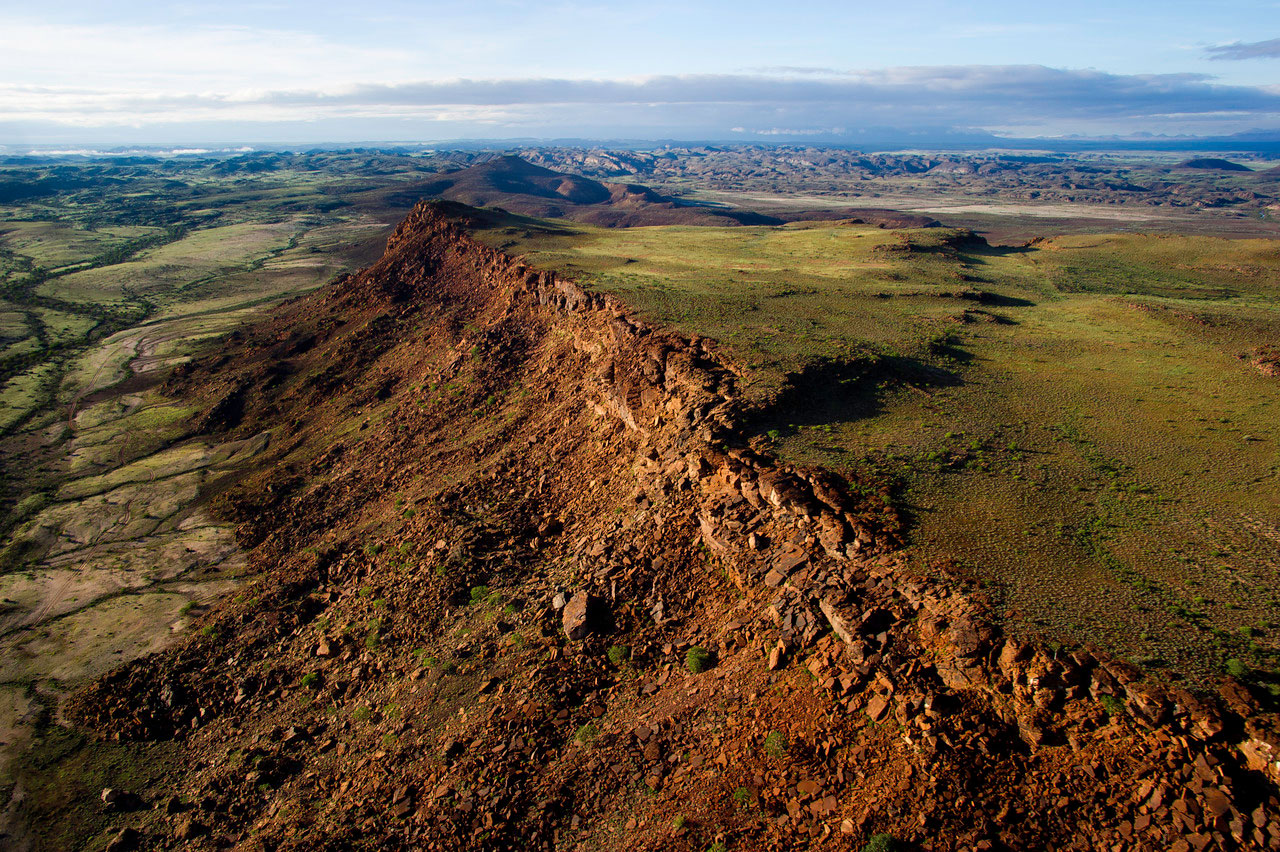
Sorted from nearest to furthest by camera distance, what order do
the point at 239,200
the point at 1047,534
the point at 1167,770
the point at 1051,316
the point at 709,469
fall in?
the point at 1167,770, the point at 1047,534, the point at 709,469, the point at 1051,316, the point at 239,200

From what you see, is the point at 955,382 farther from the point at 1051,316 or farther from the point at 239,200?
the point at 239,200

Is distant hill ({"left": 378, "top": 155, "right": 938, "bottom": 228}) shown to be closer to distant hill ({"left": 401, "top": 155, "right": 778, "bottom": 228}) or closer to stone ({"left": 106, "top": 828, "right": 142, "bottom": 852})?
distant hill ({"left": 401, "top": 155, "right": 778, "bottom": 228})

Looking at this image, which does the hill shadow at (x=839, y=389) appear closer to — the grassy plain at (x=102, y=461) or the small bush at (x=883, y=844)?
the small bush at (x=883, y=844)

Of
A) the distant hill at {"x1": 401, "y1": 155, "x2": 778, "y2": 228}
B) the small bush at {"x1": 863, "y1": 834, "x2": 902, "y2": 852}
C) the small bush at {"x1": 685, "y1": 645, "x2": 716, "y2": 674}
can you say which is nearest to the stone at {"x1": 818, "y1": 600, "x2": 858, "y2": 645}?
the small bush at {"x1": 685, "y1": 645, "x2": 716, "y2": 674}

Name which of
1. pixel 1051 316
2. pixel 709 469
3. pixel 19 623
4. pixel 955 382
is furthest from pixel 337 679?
pixel 1051 316

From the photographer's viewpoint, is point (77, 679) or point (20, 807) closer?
point (20, 807)

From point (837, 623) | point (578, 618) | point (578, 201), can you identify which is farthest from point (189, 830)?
point (578, 201)

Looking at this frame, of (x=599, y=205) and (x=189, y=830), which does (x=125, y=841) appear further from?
(x=599, y=205)
